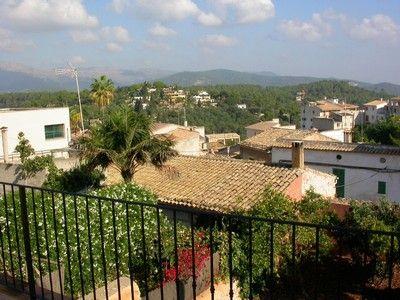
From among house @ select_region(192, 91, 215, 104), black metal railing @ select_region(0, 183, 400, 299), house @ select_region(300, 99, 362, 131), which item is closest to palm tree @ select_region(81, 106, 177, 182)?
black metal railing @ select_region(0, 183, 400, 299)

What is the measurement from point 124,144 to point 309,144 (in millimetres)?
13662

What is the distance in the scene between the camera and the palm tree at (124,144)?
1423 centimetres

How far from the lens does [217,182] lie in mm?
15977

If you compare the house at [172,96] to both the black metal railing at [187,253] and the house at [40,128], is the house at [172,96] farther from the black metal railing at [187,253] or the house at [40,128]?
the black metal railing at [187,253]

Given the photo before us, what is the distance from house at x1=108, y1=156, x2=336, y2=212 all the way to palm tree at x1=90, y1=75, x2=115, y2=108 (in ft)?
Answer: 74.4

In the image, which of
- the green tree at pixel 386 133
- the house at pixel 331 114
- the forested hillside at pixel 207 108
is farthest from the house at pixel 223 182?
the house at pixel 331 114

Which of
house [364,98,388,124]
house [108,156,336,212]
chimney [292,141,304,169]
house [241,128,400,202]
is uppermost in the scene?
chimney [292,141,304,169]

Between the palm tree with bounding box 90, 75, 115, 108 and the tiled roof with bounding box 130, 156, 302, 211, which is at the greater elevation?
the palm tree with bounding box 90, 75, 115, 108

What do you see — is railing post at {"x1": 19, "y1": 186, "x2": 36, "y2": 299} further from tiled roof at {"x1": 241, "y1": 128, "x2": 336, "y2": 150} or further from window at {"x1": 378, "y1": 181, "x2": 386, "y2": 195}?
tiled roof at {"x1": 241, "y1": 128, "x2": 336, "y2": 150}

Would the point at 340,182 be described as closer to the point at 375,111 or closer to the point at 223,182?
the point at 223,182

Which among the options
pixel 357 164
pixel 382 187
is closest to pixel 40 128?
pixel 357 164

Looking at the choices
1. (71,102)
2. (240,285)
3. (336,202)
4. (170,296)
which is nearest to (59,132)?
(336,202)

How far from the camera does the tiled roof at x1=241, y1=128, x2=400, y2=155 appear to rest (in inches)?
896

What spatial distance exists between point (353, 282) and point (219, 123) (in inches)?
2867
